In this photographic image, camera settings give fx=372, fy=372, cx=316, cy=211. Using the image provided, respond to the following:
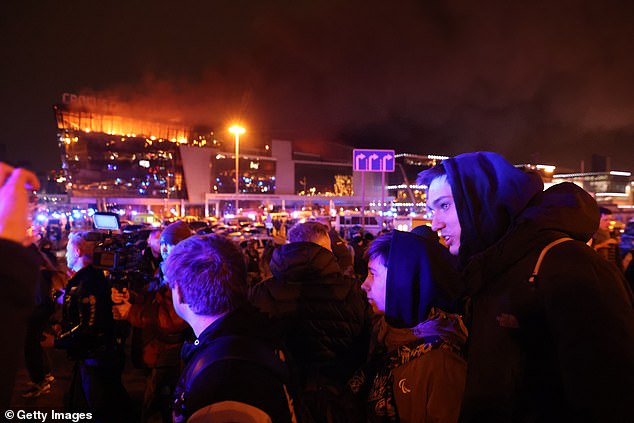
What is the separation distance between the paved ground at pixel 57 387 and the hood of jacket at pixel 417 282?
4.17 meters

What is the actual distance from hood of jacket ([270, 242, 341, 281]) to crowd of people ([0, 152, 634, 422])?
0.04 feet

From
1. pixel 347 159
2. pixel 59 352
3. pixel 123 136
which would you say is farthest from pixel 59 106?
pixel 59 352

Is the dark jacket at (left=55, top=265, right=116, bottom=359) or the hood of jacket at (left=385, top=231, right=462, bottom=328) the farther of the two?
the dark jacket at (left=55, top=265, right=116, bottom=359)

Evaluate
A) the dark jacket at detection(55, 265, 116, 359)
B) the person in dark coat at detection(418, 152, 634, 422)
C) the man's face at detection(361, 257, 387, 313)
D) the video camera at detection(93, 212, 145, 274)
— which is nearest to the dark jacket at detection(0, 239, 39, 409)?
the person in dark coat at detection(418, 152, 634, 422)

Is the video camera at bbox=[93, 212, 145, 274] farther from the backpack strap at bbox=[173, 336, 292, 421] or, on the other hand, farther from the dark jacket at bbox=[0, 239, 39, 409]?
the dark jacket at bbox=[0, 239, 39, 409]

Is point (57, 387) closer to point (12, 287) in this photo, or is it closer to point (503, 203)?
point (12, 287)

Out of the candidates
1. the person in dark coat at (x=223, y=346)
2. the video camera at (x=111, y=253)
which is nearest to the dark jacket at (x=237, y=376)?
the person in dark coat at (x=223, y=346)

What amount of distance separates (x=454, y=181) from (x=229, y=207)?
71973mm

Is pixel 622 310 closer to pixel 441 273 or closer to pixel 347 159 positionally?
pixel 441 273

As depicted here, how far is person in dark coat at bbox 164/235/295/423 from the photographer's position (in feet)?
3.95

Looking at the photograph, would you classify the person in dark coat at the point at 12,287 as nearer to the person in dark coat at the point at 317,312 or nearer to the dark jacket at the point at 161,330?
the person in dark coat at the point at 317,312

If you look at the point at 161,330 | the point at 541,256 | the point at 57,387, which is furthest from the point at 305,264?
the point at 57,387

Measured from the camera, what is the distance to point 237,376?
48.3 inches

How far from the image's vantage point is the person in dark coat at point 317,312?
8.79 ft
